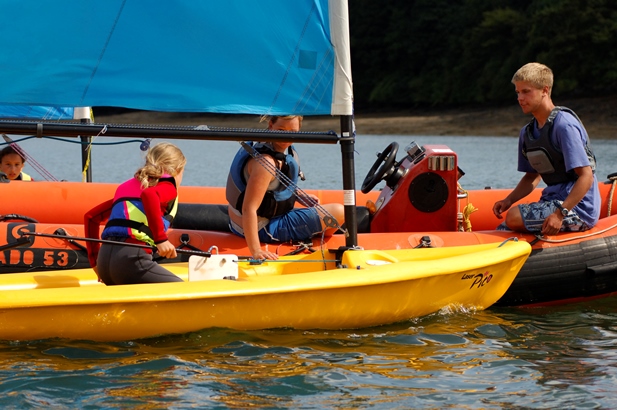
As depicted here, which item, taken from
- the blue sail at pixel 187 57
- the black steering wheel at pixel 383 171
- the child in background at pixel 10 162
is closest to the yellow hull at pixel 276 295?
the black steering wheel at pixel 383 171

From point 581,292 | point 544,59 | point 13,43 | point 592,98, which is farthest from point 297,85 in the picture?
point 544,59

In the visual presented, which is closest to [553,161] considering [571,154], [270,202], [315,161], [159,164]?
[571,154]

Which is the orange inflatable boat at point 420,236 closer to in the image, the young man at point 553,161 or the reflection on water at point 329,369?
the young man at point 553,161

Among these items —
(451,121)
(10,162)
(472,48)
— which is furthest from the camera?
(472,48)

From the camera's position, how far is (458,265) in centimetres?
543

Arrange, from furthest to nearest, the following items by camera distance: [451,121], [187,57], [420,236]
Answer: [451,121] < [420,236] < [187,57]

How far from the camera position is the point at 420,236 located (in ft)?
20.1

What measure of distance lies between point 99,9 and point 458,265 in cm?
242

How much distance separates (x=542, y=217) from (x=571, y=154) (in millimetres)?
457

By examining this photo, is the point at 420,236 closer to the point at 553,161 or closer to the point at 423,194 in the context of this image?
the point at 423,194

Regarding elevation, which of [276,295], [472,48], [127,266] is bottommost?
[276,295]

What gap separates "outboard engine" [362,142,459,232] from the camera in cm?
637

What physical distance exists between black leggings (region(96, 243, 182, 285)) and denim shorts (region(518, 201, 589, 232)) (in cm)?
236

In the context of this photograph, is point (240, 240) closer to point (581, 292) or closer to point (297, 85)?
point (297, 85)
